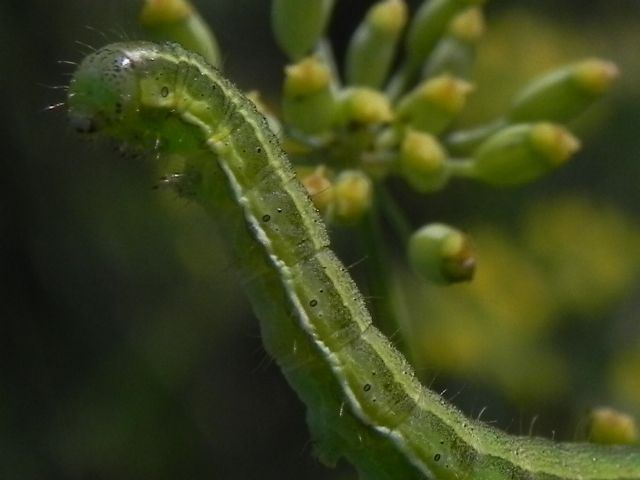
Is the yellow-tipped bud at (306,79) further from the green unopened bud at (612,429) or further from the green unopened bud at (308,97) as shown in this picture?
the green unopened bud at (612,429)

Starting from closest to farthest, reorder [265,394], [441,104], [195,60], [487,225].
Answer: [195,60] → [441,104] → [487,225] → [265,394]

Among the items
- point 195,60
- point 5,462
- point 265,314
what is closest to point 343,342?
point 265,314

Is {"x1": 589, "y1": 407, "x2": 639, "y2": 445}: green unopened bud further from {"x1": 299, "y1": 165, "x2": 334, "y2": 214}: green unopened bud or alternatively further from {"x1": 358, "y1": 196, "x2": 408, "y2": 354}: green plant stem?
{"x1": 299, "y1": 165, "x2": 334, "y2": 214}: green unopened bud

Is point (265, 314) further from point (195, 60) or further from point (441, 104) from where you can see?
point (441, 104)

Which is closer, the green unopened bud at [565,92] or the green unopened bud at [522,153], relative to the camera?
the green unopened bud at [522,153]


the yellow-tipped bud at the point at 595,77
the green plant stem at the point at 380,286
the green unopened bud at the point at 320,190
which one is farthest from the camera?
the yellow-tipped bud at the point at 595,77

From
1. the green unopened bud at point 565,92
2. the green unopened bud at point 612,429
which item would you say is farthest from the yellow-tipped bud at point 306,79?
the green unopened bud at point 612,429
